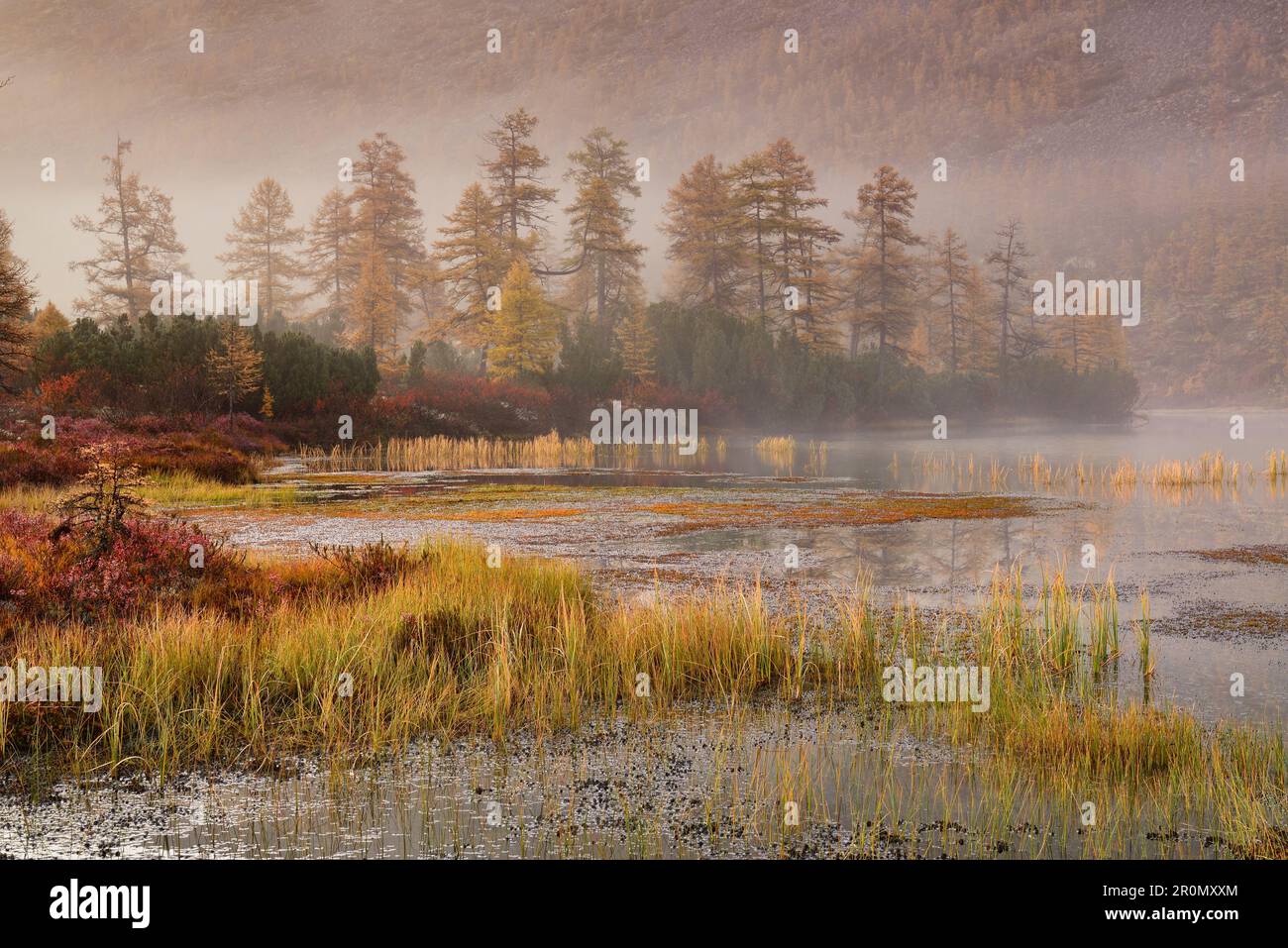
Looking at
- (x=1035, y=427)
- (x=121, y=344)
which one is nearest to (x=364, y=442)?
(x=121, y=344)

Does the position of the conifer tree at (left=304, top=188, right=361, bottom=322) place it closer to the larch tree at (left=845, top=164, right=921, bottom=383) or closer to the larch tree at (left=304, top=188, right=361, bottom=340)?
the larch tree at (left=304, top=188, right=361, bottom=340)

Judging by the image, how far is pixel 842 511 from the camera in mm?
19453

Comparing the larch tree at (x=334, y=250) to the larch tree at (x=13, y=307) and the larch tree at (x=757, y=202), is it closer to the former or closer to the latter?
the larch tree at (x=757, y=202)

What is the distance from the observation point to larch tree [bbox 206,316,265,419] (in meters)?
32.7

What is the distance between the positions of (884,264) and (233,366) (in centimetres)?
4989

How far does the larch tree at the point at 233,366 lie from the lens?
3269 cm

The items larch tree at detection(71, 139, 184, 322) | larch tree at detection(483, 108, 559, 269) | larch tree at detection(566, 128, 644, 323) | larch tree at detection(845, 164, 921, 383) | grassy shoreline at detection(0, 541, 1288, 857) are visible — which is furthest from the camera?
larch tree at detection(845, 164, 921, 383)

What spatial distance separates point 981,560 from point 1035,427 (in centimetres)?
5542

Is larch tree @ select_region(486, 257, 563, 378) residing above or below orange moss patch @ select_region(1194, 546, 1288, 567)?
above

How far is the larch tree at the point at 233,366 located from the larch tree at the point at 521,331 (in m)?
16.5

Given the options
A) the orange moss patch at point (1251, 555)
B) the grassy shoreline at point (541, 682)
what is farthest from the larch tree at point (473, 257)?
the grassy shoreline at point (541, 682)

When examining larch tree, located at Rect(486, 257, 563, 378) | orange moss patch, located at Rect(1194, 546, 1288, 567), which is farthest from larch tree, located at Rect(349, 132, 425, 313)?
orange moss patch, located at Rect(1194, 546, 1288, 567)

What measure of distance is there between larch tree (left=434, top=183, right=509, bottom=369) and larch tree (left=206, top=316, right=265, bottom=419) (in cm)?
2272
